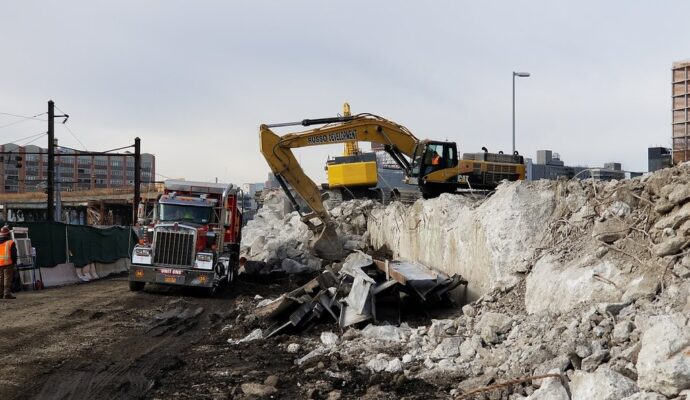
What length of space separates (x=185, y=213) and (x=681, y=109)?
1894 centimetres

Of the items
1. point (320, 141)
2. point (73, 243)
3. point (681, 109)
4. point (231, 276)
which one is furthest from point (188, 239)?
point (681, 109)

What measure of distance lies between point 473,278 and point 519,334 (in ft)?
15.4

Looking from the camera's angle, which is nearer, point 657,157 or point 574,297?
point 574,297

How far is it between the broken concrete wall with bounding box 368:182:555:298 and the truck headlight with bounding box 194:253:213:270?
575 centimetres

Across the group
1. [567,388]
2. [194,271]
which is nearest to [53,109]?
[194,271]

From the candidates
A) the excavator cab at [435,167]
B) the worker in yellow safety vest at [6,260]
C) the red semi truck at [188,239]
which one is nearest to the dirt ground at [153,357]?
the worker in yellow safety vest at [6,260]

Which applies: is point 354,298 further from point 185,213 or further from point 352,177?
point 352,177

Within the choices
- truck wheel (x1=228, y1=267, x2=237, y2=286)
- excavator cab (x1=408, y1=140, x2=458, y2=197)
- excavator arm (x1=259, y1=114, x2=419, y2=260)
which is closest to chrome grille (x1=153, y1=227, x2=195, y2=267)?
truck wheel (x1=228, y1=267, x2=237, y2=286)

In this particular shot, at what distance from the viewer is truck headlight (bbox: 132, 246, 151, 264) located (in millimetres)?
18156

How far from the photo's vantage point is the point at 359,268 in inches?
533

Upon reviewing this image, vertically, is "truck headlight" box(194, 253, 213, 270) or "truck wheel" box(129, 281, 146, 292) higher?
"truck headlight" box(194, 253, 213, 270)

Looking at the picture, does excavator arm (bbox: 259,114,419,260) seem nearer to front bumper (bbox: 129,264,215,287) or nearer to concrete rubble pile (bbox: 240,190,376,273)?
concrete rubble pile (bbox: 240,190,376,273)

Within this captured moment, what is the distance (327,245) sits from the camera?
76.2ft

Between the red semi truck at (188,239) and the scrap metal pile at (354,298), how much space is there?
5.42m
